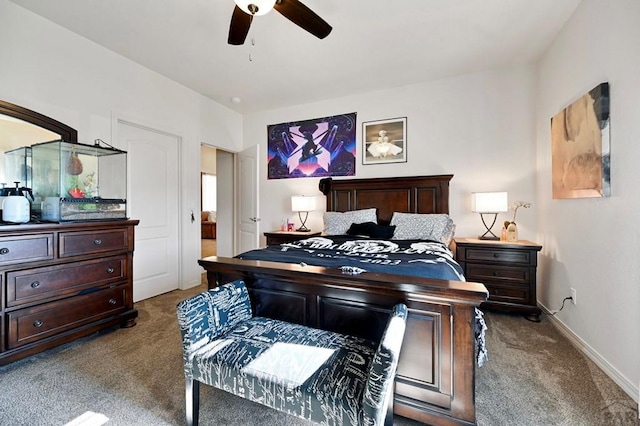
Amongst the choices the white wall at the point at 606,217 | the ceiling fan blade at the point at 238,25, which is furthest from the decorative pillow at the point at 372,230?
the ceiling fan blade at the point at 238,25

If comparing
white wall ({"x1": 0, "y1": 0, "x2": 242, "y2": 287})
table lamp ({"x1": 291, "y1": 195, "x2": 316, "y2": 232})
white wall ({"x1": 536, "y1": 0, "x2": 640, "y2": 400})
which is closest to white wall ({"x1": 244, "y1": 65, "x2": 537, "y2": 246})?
white wall ({"x1": 536, "y1": 0, "x2": 640, "y2": 400})

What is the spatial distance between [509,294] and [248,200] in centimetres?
348

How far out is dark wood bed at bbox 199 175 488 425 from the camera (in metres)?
1.32

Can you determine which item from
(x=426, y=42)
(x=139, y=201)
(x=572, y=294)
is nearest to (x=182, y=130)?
(x=139, y=201)

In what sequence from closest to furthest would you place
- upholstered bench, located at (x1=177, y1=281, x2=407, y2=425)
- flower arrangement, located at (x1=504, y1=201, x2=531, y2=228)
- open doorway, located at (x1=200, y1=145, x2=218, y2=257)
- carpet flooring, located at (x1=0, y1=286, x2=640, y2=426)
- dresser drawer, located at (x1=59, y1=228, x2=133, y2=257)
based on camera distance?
upholstered bench, located at (x1=177, y1=281, x2=407, y2=425) → carpet flooring, located at (x1=0, y1=286, x2=640, y2=426) → dresser drawer, located at (x1=59, y1=228, x2=133, y2=257) → flower arrangement, located at (x1=504, y1=201, x2=531, y2=228) → open doorway, located at (x1=200, y1=145, x2=218, y2=257)

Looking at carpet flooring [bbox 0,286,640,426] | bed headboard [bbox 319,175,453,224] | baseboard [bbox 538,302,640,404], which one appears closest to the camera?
carpet flooring [bbox 0,286,640,426]

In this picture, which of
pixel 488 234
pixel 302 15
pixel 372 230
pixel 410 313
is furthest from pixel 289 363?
pixel 488 234

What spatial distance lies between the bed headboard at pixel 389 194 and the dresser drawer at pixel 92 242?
2481 mm

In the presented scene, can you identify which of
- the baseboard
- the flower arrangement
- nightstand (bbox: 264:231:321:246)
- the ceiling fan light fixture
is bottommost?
the baseboard

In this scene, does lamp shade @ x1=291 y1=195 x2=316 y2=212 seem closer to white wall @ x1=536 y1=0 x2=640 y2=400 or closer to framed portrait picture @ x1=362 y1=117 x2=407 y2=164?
framed portrait picture @ x1=362 y1=117 x2=407 y2=164

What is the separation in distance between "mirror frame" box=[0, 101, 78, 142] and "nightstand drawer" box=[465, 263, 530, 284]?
4102 millimetres

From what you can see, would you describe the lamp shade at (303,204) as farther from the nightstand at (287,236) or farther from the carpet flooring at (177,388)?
the carpet flooring at (177,388)

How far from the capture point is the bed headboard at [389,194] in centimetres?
353

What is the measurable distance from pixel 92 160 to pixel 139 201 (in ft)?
2.30
